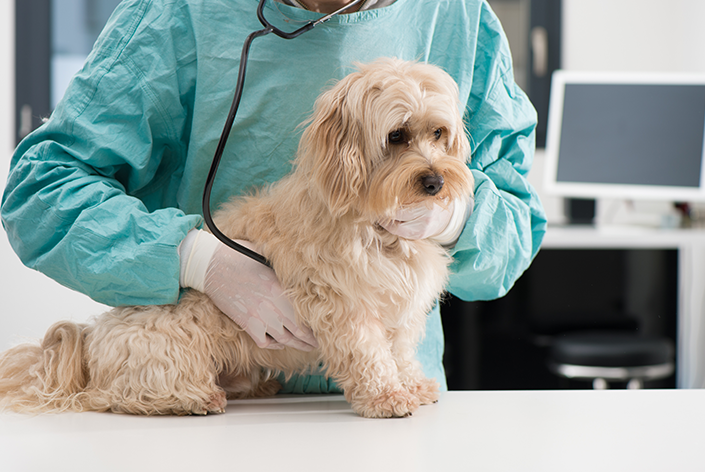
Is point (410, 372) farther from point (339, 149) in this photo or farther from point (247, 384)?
point (339, 149)

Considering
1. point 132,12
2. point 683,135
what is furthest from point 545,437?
point 683,135

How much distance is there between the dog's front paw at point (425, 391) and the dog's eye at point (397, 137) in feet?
1.20

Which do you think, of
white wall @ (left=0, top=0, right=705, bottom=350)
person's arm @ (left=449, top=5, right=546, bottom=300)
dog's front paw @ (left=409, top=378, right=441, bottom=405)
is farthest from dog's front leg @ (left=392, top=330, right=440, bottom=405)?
white wall @ (left=0, top=0, right=705, bottom=350)

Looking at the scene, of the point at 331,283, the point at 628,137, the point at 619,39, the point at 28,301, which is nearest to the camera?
the point at 331,283

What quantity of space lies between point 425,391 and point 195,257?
392 millimetres

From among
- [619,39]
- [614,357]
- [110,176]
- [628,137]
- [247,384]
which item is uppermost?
[619,39]

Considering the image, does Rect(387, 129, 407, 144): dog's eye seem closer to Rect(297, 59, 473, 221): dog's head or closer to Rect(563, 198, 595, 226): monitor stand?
Rect(297, 59, 473, 221): dog's head

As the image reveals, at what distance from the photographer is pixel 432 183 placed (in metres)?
0.77

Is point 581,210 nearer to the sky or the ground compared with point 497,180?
nearer to the ground

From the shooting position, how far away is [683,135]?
2672 mm

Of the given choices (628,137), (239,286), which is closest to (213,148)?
(239,286)

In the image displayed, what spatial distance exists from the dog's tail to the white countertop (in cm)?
3

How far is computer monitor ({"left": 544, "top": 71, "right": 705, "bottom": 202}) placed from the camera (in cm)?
267

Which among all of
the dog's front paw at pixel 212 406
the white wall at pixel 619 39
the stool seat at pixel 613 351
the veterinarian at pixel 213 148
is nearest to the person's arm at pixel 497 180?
the veterinarian at pixel 213 148
